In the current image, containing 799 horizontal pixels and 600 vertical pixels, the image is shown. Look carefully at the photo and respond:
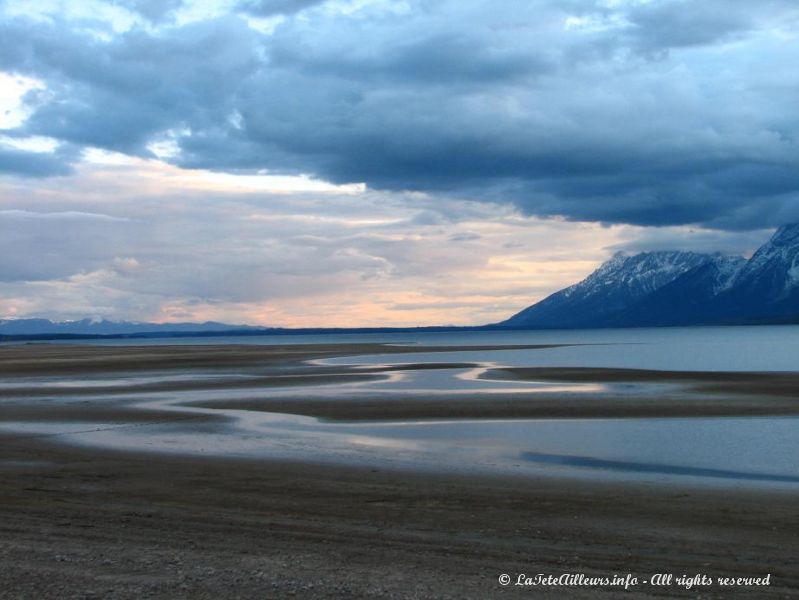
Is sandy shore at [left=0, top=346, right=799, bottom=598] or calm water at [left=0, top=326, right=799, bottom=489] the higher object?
sandy shore at [left=0, top=346, right=799, bottom=598]

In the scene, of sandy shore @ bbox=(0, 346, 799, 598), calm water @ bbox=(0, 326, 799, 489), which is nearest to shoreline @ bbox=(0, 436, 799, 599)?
sandy shore @ bbox=(0, 346, 799, 598)

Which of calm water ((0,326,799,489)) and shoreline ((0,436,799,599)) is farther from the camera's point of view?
calm water ((0,326,799,489))

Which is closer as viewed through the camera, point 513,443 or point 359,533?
point 359,533

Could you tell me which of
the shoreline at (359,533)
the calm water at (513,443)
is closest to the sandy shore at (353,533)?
the shoreline at (359,533)

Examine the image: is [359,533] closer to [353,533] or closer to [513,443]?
[353,533]

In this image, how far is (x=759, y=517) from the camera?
15.6 meters

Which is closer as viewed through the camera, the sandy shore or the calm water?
the sandy shore

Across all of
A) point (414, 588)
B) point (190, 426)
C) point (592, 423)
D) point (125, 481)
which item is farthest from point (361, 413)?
point (414, 588)

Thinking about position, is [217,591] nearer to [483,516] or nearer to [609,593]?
[609,593]

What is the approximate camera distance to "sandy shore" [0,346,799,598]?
10.9 metres

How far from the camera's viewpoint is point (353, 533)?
1385cm

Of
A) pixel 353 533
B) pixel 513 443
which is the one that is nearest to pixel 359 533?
pixel 353 533

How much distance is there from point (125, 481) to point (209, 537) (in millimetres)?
6883

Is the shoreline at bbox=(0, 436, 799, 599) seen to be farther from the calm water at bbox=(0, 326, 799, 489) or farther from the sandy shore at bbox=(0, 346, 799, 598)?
the calm water at bbox=(0, 326, 799, 489)
